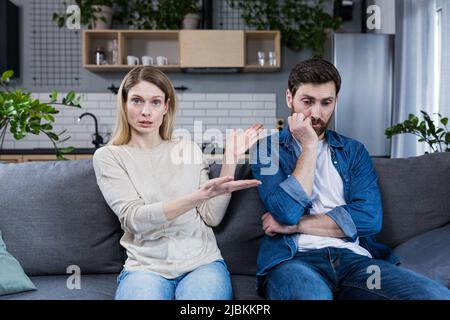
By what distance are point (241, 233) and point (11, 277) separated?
81cm

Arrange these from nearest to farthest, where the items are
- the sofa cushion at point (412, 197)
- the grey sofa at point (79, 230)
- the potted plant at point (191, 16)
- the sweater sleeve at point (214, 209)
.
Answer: the sweater sleeve at point (214, 209), the grey sofa at point (79, 230), the sofa cushion at point (412, 197), the potted plant at point (191, 16)

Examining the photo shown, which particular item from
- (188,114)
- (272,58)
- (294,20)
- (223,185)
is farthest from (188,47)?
(223,185)

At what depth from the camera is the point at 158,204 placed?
58.5 inches

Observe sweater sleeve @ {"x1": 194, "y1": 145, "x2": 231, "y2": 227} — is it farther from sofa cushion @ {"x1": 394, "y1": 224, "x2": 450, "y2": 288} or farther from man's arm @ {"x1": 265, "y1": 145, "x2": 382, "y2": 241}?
sofa cushion @ {"x1": 394, "y1": 224, "x2": 450, "y2": 288}

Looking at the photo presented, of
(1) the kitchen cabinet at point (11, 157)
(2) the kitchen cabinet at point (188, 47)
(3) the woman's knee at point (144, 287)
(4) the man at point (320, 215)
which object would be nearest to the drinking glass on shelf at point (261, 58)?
(2) the kitchen cabinet at point (188, 47)

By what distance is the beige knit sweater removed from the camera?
152 cm

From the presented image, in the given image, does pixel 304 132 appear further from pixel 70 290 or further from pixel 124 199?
pixel 70 290

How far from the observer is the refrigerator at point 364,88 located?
4.55 meters

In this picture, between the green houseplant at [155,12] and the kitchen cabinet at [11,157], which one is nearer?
the kitchen cabinet at [11,157]

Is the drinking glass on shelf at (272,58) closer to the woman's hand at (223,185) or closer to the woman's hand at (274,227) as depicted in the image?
the woman's hand at (274,227)

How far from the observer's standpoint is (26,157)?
13.8ft

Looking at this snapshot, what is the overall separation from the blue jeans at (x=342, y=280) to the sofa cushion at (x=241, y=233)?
29cm

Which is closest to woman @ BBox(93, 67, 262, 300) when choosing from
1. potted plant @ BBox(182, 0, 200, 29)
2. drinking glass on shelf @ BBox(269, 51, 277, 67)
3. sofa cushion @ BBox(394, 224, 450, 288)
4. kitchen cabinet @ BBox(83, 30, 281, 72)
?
sofa cushion @ BBox(394, 224, 450, 288)
